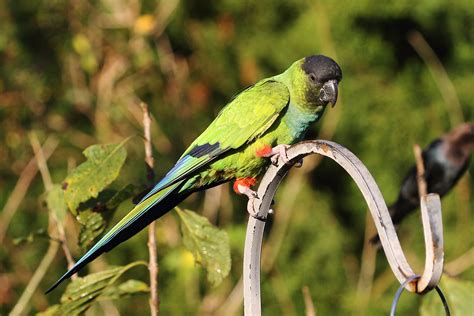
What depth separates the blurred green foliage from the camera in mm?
4602

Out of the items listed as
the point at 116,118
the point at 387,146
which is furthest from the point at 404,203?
the point at 116,118

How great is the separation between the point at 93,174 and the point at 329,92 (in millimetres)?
899

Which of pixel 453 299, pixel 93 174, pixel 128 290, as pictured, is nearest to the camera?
pixel 93 174

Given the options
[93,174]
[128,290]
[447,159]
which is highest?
[93,174]

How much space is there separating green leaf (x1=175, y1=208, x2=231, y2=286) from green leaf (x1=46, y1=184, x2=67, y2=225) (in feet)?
1.16

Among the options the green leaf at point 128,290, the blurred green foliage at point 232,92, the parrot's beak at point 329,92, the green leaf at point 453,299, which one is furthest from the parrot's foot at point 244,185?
the blurred green foliage at point 232,92

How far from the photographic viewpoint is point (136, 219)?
2297mm

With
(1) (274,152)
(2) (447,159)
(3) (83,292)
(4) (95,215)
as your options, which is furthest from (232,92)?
(3) (83,292)

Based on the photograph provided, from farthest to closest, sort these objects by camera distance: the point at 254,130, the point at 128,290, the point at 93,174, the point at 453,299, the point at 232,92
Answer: the point at 232,92
the point at 254,130
the point at 453,299
the point at 128,290
the point at 93,174

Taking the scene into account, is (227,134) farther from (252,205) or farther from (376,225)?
(376,225)

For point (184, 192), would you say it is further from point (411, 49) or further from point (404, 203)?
point (411, 49)

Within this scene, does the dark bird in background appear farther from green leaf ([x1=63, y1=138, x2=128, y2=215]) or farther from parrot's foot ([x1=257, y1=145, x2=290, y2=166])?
green leaf ([x1=63, y1=138, x2=128, y2=215])

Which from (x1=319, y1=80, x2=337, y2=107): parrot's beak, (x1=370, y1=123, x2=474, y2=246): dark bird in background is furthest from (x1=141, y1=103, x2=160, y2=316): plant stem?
(x1=370, y1=123, x2=474, y2=246): dark bird in background

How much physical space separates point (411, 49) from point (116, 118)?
1878 mm
